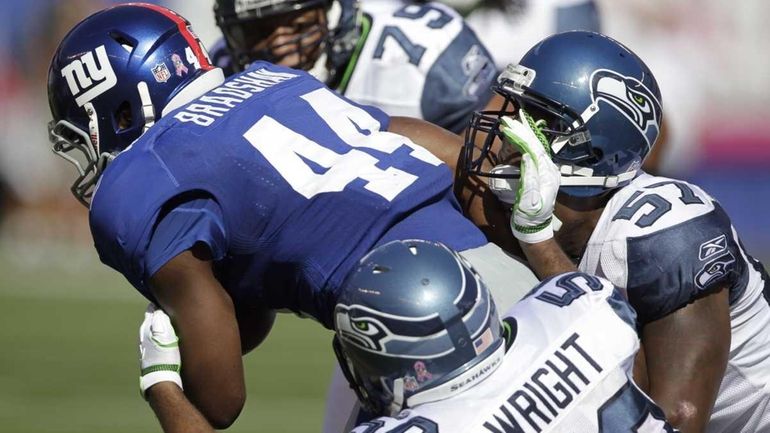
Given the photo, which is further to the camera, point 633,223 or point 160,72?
point 160,72

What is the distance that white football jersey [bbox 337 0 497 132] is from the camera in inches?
248

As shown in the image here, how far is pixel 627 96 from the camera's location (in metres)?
3.68

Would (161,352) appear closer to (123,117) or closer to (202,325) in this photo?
(202,325)

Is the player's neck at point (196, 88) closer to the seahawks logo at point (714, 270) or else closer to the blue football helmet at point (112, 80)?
the blue football helmet at point (112, 80)

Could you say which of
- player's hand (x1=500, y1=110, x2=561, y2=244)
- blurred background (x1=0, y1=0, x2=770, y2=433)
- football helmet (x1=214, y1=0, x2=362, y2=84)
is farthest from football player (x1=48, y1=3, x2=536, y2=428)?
blurred background (x1=0, y1=0, x2=770, y2=433)

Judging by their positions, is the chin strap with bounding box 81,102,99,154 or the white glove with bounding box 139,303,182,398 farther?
the chin strap with bounding box 81,102,99,154

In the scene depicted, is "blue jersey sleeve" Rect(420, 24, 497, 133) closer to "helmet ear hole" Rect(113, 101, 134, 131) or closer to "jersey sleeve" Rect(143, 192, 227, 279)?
"helmet ear hole" Rect(113, 101, 134, 131)

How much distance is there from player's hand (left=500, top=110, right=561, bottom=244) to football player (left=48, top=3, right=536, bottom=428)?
0.14 meters

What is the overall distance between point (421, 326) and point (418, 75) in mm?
3633

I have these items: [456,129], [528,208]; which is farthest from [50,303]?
[528,208]

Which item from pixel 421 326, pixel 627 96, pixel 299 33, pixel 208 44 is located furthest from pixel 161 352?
pixel 208 44

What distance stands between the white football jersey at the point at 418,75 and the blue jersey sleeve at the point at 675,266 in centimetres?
283

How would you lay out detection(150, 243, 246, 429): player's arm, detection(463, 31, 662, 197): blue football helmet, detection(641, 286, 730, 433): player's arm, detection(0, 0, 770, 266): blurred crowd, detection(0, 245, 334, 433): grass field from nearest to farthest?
detection(150, 243, 246, 429): player's arm
detection(641, 286, 730, 433): player's arm
detection(463, 31, 662, 197): blue football helmet
detection(0, 245, 334, 433): grass field
detection(0, 0, 770, 266): blurred crowd

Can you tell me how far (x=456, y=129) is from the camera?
20.8ft
